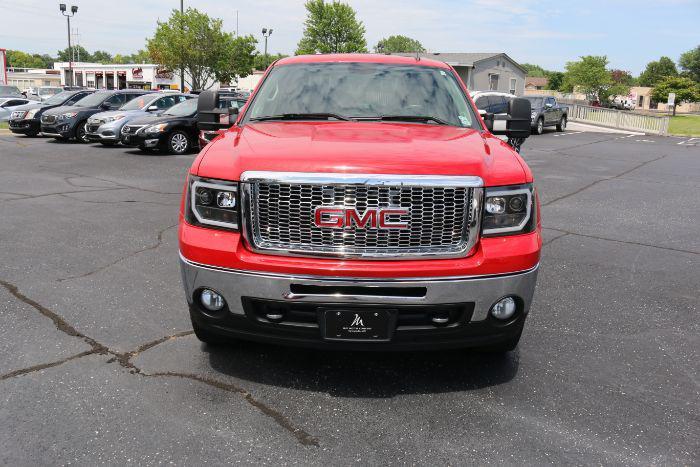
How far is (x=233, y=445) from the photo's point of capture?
9.45 ft

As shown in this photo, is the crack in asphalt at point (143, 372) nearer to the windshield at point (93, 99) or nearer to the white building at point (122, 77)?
the windshield at point (93, 99)

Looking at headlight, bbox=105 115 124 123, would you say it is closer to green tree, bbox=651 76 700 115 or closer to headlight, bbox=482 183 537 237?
headlight, bbox=482 183 537 237

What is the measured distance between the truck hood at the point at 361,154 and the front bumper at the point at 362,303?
A: 1.74 feet

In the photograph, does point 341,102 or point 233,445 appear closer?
point 233,445

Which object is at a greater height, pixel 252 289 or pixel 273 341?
pixel 252 289

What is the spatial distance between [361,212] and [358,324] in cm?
56

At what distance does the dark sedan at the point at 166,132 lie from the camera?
623 inches

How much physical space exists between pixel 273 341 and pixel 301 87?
86.5 inches

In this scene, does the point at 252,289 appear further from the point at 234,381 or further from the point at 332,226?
the point at 234,381

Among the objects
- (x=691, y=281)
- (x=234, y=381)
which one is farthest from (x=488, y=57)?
(x=234, y=381)

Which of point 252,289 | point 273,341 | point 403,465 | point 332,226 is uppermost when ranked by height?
point 332,226

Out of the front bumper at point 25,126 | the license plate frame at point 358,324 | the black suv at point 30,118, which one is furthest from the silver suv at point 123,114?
the license plate frame at point 358,324

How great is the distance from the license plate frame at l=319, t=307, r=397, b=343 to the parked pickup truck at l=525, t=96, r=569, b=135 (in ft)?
82.4

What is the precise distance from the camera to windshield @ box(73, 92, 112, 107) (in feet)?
65.2
